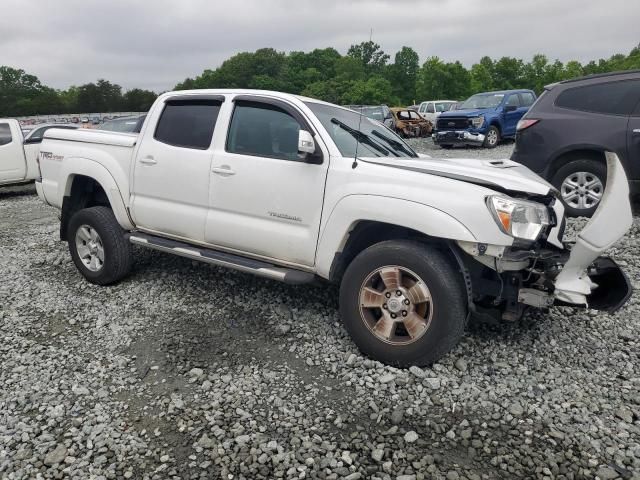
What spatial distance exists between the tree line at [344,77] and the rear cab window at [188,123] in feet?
82.7

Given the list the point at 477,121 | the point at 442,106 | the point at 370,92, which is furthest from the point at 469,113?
the point at 370,92

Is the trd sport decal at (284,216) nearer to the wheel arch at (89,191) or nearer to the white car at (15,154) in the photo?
the wheel arch at (89,191)

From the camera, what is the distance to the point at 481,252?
9.91 feet

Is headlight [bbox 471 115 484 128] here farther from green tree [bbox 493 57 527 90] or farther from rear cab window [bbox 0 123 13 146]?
green tree [bbox 493 57 527 90]

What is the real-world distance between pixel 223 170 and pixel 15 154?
30.7 feet

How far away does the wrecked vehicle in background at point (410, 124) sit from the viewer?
70.4ft

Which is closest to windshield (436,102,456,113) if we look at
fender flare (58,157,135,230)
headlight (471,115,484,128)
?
headlight (471,115,484,128)

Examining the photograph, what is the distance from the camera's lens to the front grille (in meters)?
15.5

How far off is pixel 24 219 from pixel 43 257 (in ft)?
11.2

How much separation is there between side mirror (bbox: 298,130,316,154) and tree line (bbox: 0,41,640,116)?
26.4 meters

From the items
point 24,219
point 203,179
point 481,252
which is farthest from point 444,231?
point 24,219

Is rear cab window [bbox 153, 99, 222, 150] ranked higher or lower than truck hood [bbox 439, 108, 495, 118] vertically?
lower

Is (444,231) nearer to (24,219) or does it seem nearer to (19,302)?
(19,302)

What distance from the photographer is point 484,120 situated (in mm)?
15195
